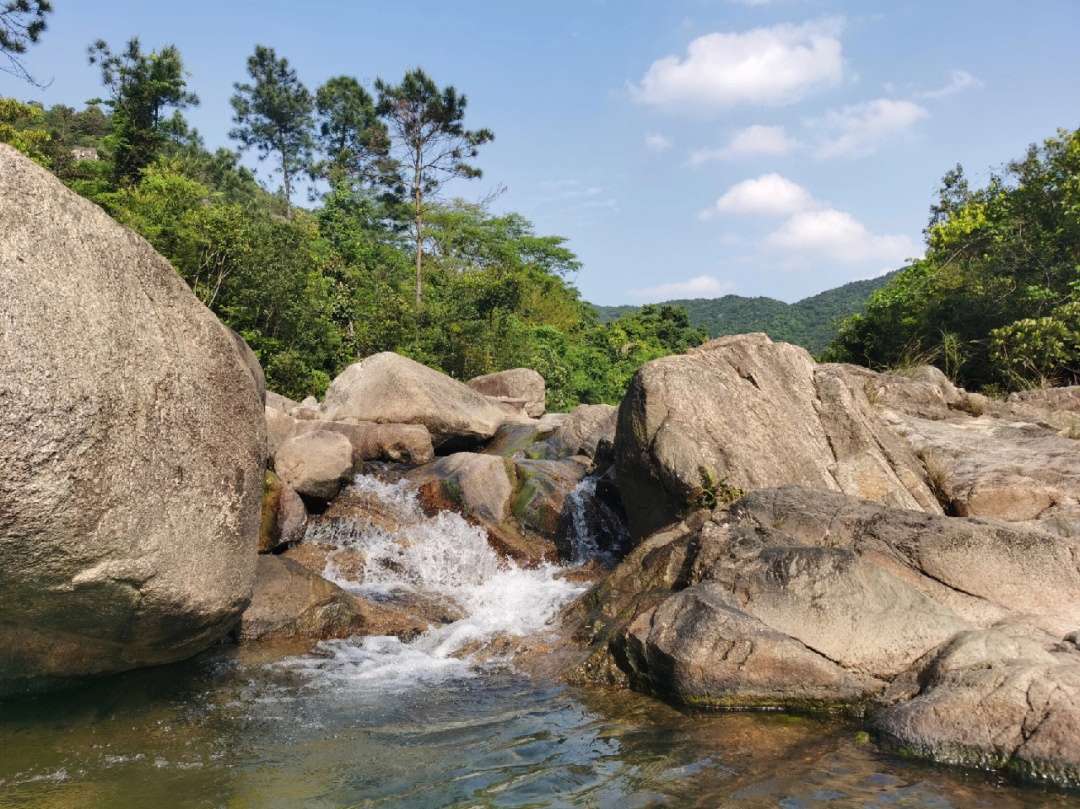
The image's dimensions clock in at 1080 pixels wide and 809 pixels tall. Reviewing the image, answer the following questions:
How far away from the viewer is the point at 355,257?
104ft

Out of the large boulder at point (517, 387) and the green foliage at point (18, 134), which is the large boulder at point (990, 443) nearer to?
the large boulder at point (517, 387)

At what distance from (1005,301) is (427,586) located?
1614cm

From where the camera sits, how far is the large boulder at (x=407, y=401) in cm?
1605

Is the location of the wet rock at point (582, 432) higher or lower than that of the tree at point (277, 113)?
lower

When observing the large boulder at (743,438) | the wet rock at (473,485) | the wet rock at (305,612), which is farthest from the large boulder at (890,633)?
the wet rock at (473,485)

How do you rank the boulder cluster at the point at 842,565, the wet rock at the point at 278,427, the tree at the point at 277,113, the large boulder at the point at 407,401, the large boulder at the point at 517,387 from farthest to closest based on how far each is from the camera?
the tree at the point at 277,113
the large boulder at the point at 517,387
the large boulder at the point at 407,401
the wet rock at the point at 278,427
the boulder cluster at the point at 842,565

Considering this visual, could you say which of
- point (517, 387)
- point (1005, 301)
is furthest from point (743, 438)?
point (517, 387)

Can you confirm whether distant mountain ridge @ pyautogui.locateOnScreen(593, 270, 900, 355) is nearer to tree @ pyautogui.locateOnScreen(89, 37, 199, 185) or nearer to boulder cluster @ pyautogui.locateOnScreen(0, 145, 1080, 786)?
tree @ pyautogui.locateOnScreen(89, 37, 199, 185)

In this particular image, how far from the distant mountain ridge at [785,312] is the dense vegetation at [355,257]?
75.7ft

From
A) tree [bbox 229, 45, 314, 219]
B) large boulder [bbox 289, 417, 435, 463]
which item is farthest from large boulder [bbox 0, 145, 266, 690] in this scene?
tree [bbox 229, 45, 314, 219]

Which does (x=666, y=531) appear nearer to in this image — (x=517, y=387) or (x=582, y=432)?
(x=582, y=432)

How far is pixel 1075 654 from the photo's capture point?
5.52 meters

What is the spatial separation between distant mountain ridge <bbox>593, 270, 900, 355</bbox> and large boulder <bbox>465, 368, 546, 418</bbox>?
4224cm

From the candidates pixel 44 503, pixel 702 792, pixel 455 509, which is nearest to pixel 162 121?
pixel 455 509
